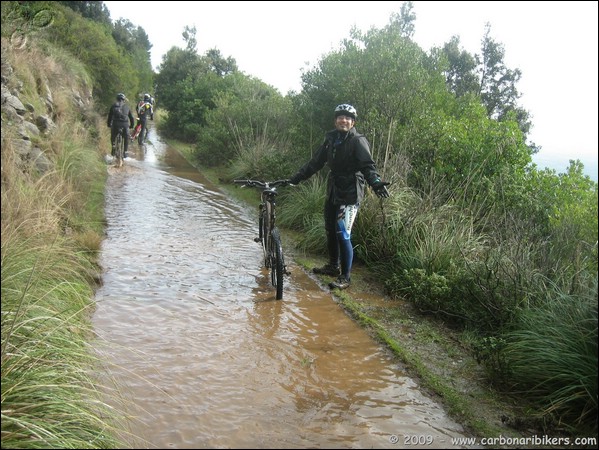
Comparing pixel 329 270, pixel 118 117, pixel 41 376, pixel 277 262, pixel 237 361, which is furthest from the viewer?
pixel 118 117

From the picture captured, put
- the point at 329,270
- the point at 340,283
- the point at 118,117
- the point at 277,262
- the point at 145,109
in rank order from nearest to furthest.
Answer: the point at 277,262 < the point at 340,283 < the point at 329,270 < the point at 118,117 < the point at 145,109

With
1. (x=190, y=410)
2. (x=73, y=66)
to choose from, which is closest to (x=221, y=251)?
(x=190, y=410)

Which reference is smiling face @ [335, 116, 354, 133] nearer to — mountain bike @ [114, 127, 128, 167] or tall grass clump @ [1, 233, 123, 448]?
tall grass clump @ [1, 233, 123, 448]

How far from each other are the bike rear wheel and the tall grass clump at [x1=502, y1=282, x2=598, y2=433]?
98.1 inches

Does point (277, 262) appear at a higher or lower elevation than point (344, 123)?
lower

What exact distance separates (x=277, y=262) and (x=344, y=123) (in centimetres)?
189

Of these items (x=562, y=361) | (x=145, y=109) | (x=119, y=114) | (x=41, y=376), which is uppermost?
(x=145, y=109)

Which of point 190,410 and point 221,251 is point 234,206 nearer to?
point 221,251

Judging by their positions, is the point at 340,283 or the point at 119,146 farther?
the point at 119,146

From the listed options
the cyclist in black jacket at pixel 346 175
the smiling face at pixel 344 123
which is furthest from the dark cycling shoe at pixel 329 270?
the smiling face at pixel 344 123

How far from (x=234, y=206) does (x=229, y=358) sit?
22.8ft

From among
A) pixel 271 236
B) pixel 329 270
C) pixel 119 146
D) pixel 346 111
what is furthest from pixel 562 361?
pixel 119 146

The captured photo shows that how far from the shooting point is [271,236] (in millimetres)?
6004

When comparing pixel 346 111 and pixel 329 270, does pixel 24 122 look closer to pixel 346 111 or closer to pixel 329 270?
pixel 346 111
